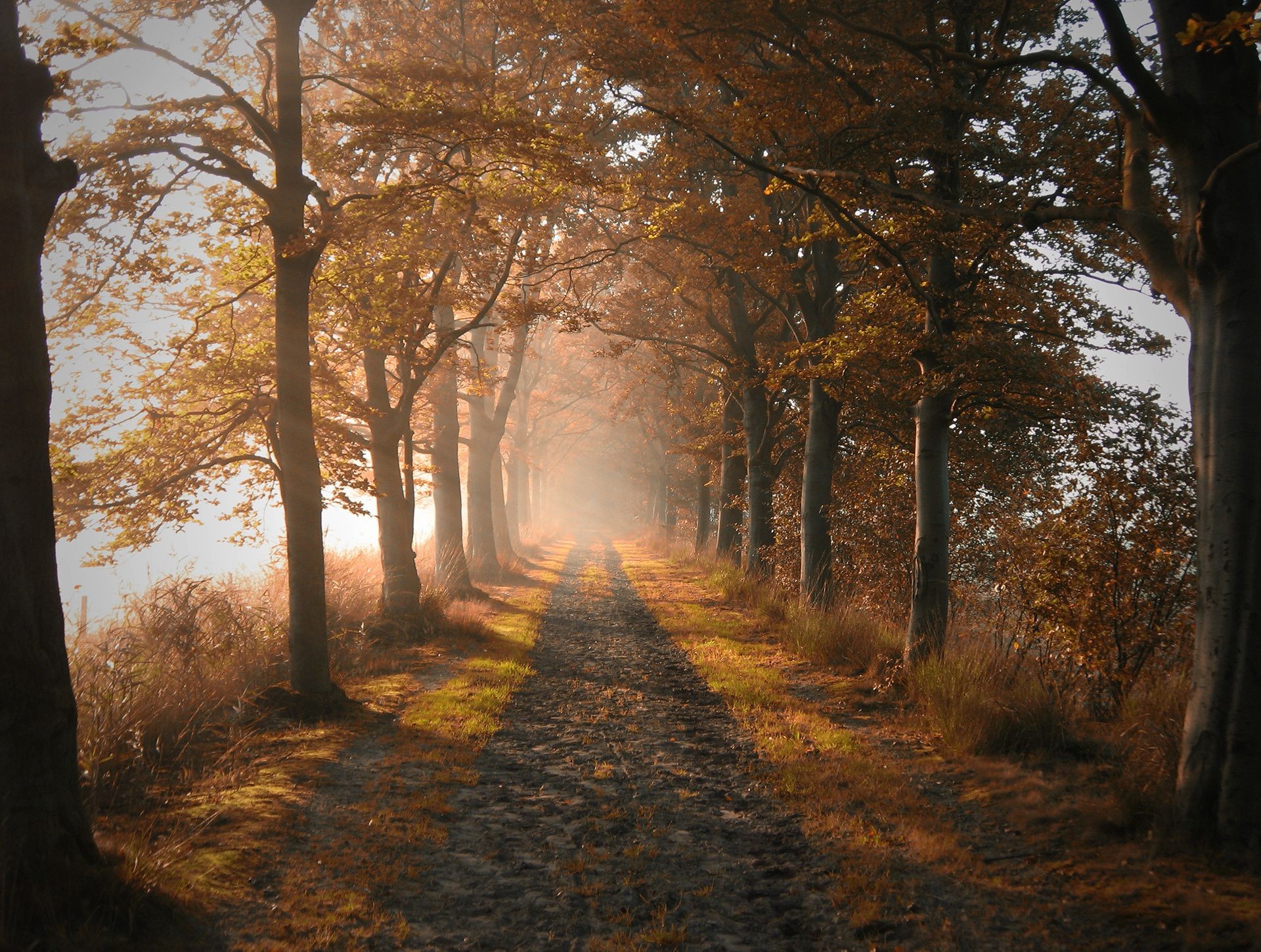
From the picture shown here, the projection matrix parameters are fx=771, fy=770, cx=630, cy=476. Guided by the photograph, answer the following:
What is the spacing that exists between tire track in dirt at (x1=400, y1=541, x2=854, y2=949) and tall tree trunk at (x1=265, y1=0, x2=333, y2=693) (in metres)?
2.43

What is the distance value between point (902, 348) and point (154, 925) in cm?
920

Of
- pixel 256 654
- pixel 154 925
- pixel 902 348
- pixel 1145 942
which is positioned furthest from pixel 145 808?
pixel 902 348

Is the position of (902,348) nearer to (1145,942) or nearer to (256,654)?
(1145,942)

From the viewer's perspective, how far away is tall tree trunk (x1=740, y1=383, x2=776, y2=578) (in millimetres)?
18109

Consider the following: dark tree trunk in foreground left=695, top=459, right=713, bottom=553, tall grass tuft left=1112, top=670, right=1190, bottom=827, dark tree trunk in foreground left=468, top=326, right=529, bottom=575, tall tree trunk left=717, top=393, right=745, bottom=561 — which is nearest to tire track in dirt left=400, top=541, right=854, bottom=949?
tall grass tuft left=1112, top=670, right=1190, bottom=827

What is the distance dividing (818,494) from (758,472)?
4.52 meters

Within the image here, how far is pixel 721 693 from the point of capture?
952cm

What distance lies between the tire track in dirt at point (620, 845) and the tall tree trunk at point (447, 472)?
948 cm

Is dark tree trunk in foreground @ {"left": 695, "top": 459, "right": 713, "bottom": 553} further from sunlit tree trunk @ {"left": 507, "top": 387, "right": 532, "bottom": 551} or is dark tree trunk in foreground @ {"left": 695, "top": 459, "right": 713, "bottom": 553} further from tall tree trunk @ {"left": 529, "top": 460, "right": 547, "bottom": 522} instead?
tall tree trunk @ {"left": 529, "top": 460, "right": 547, "bottom": 522}

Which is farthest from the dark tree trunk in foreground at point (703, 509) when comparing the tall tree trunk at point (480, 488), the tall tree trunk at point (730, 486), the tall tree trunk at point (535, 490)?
the tall tree trunk at point (535, 490)

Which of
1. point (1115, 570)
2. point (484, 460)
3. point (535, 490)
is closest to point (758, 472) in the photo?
point (484, 460)

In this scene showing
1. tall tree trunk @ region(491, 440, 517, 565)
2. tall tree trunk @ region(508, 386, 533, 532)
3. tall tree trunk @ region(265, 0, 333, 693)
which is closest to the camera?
tall tree trunk @ region(265, 0, 333, 693)

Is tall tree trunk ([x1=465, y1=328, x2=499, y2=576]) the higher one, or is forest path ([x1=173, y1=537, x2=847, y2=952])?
tall tree trunk ([x1=465, y1=328, x2=499, y2=576])

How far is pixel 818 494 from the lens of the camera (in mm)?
13797
